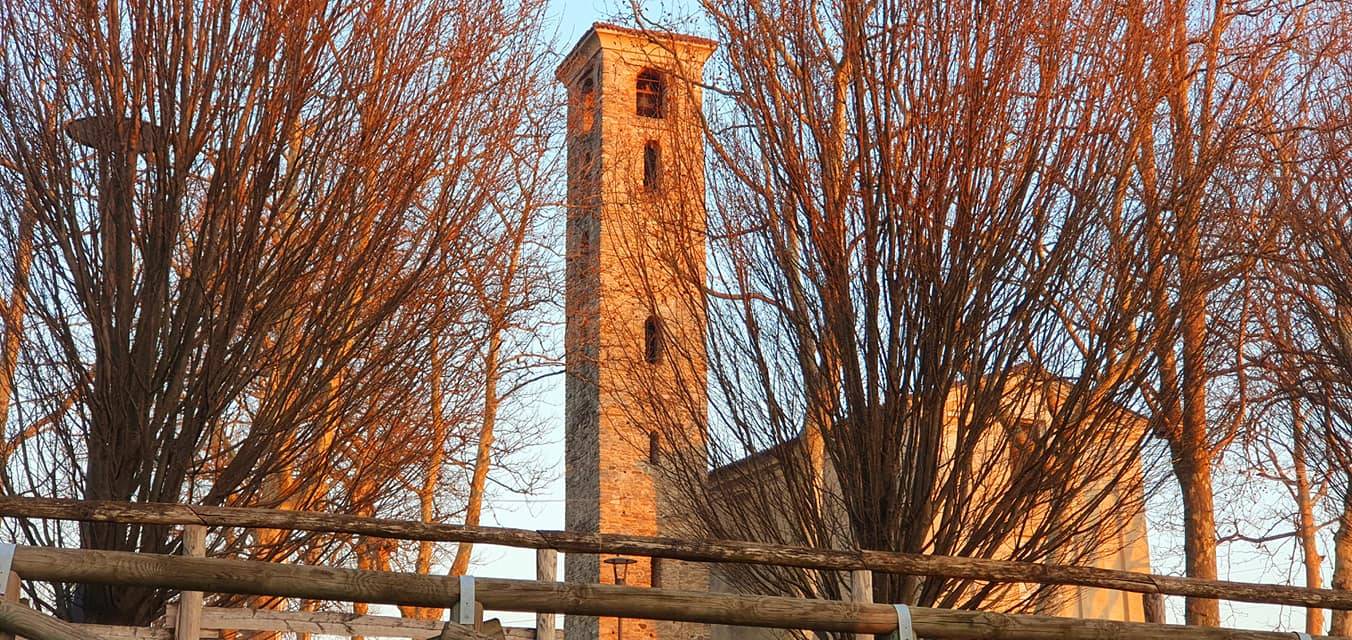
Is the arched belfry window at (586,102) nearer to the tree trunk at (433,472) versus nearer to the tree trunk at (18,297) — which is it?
the tree trunk at (433,472)

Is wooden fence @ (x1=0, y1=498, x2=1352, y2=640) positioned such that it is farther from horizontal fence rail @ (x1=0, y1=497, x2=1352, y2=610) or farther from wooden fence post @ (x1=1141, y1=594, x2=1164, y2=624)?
wooden fence post @ (x1=1141, y1=594, x2=1164, y2=624)

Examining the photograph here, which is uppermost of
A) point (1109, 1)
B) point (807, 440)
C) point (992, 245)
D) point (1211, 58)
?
point (1211, 58)

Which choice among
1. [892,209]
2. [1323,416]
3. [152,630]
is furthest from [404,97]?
[1323,416]

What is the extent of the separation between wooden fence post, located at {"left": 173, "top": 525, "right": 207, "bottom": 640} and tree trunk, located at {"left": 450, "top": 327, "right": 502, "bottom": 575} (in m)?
12.2

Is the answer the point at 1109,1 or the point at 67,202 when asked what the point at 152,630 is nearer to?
the point at 67,202

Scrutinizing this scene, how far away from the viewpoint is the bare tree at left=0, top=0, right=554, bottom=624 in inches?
395

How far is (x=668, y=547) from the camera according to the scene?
25.4ft

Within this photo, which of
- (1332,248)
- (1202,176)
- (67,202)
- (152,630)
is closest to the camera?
(152,630)

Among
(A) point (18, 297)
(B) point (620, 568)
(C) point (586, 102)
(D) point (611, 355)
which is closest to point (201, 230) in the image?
(A) point (18, 297)

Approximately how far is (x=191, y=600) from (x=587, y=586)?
234 cm

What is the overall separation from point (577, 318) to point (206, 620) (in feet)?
49.7

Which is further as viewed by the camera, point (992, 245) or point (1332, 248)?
point (1332, 248)

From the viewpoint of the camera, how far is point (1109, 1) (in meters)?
12.4

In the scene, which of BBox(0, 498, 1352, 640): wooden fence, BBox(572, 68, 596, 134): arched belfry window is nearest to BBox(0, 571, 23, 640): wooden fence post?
BBox(0, 498, 1352, 640): wooden fence
